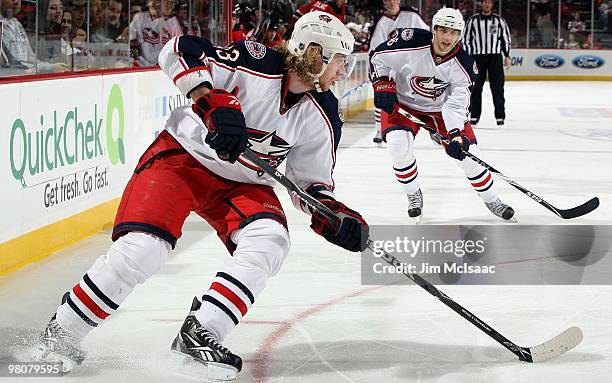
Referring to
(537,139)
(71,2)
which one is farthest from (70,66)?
(537,139)

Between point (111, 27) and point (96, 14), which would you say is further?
point (111, 27)

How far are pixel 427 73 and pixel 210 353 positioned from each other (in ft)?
9.69

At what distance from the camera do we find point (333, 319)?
3252 millimetres

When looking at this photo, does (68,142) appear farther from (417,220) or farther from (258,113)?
(258,113)

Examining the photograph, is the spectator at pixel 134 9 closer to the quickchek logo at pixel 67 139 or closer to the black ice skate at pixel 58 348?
the quickchek logo at pixel 67 139

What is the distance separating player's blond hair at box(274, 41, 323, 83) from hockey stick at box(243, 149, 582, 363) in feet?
0.75

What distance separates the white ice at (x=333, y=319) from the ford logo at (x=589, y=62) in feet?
42.5

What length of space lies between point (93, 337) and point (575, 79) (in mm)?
15917

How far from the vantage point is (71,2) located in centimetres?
462

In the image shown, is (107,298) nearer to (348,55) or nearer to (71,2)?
(348,55)

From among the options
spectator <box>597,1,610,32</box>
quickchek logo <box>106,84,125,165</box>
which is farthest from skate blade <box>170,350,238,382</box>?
spectator <box>597,1,610,32</box>

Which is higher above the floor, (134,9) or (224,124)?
(134,9)

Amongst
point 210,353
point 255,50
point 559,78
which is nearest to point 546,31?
point 559,78

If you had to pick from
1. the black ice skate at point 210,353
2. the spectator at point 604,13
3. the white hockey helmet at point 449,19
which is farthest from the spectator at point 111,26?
the spectator at point 604,13
